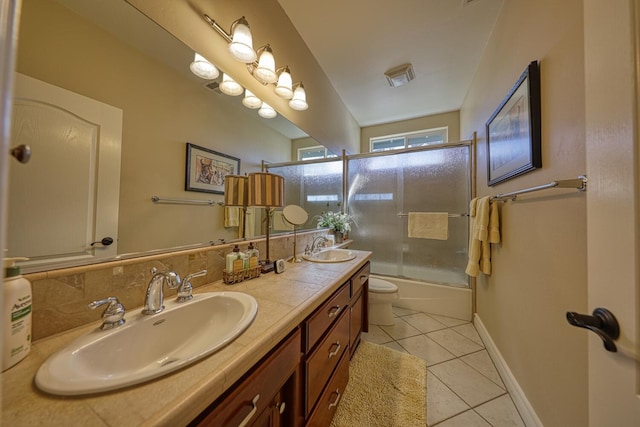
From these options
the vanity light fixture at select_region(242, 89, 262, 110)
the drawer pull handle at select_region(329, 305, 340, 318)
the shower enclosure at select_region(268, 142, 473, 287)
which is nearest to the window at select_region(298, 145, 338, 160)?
the shower enclosure at select_region(268, 142, 473, 287)

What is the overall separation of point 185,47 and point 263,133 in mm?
Answer: 592

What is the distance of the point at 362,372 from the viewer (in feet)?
4.86

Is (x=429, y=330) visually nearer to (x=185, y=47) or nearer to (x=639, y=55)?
(x=639, y=55)

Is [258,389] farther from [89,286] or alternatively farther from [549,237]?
[549,237]

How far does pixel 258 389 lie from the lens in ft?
1.96

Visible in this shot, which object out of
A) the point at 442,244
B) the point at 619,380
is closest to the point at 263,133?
the point at 619,380

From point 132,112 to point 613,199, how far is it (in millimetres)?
1403

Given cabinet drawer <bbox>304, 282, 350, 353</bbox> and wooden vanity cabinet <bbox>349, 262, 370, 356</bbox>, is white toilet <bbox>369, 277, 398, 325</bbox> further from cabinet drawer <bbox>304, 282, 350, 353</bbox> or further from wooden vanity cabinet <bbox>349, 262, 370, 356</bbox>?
cabinet drawer <bbox>304, 282, 350, 353</bbox>

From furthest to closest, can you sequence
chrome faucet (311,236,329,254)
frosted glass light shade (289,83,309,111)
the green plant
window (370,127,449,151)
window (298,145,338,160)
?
window (370,127,449,151) → the green plant → window (298,145,338,160) → chrome faucet (311,236,329,254) → frosted glass light shade (289,83,309,111)

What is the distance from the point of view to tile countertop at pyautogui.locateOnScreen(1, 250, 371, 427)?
1.22ft

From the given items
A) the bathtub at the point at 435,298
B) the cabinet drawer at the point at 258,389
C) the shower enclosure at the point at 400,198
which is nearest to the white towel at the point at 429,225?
the shower enclosure at the point at 400,198

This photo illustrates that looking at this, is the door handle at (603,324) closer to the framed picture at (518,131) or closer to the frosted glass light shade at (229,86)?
the framed picture at (518,131)

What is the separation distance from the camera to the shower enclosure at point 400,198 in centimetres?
238

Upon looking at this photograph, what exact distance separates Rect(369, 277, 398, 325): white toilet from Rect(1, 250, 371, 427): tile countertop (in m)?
1.49
